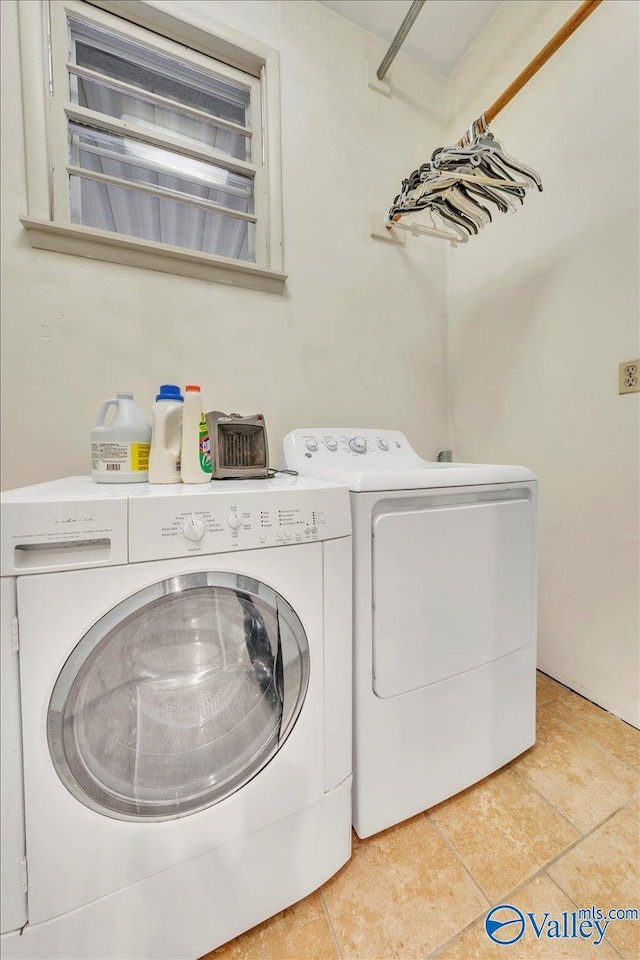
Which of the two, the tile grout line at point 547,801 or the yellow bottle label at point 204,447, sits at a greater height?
the yellow bottle label at point 204,447

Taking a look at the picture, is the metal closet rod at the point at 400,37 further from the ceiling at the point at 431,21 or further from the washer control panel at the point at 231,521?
the washer control panel at the point at 231,521

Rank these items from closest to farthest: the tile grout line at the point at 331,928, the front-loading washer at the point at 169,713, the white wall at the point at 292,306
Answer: the front-loading washer at the point at 169,713 → the tile grout line at the point at 331,928 → the white wall at the point at 292,306

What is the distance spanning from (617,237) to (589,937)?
1.89 meters

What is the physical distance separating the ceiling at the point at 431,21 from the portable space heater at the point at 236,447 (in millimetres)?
2003

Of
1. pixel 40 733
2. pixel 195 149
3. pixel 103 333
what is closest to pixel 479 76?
pixel 195 149

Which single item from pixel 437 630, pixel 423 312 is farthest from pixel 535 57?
pixel 437 630

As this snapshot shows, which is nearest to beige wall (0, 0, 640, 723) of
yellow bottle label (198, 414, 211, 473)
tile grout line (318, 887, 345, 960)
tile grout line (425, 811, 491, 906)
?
yellow bottle label (198, 414, 211, 473)

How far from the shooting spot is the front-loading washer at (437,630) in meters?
0.85

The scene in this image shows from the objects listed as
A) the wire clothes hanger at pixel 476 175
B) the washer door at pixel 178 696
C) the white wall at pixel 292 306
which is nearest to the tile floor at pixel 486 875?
the washer door at pixel 178 696

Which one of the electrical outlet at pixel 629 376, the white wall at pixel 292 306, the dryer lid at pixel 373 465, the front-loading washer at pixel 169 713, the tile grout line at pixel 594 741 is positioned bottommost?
the tile grout line at pixel 594 741

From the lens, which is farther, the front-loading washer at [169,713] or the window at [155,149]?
the window at [155,149]

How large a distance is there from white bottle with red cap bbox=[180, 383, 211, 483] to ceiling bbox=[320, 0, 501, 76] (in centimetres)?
203

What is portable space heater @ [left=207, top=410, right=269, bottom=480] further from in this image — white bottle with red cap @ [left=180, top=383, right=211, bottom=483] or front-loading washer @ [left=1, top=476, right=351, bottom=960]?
front-loading washer @ [left=1, top=476, right=351, bottom=960]

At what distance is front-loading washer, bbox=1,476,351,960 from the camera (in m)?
0.57
